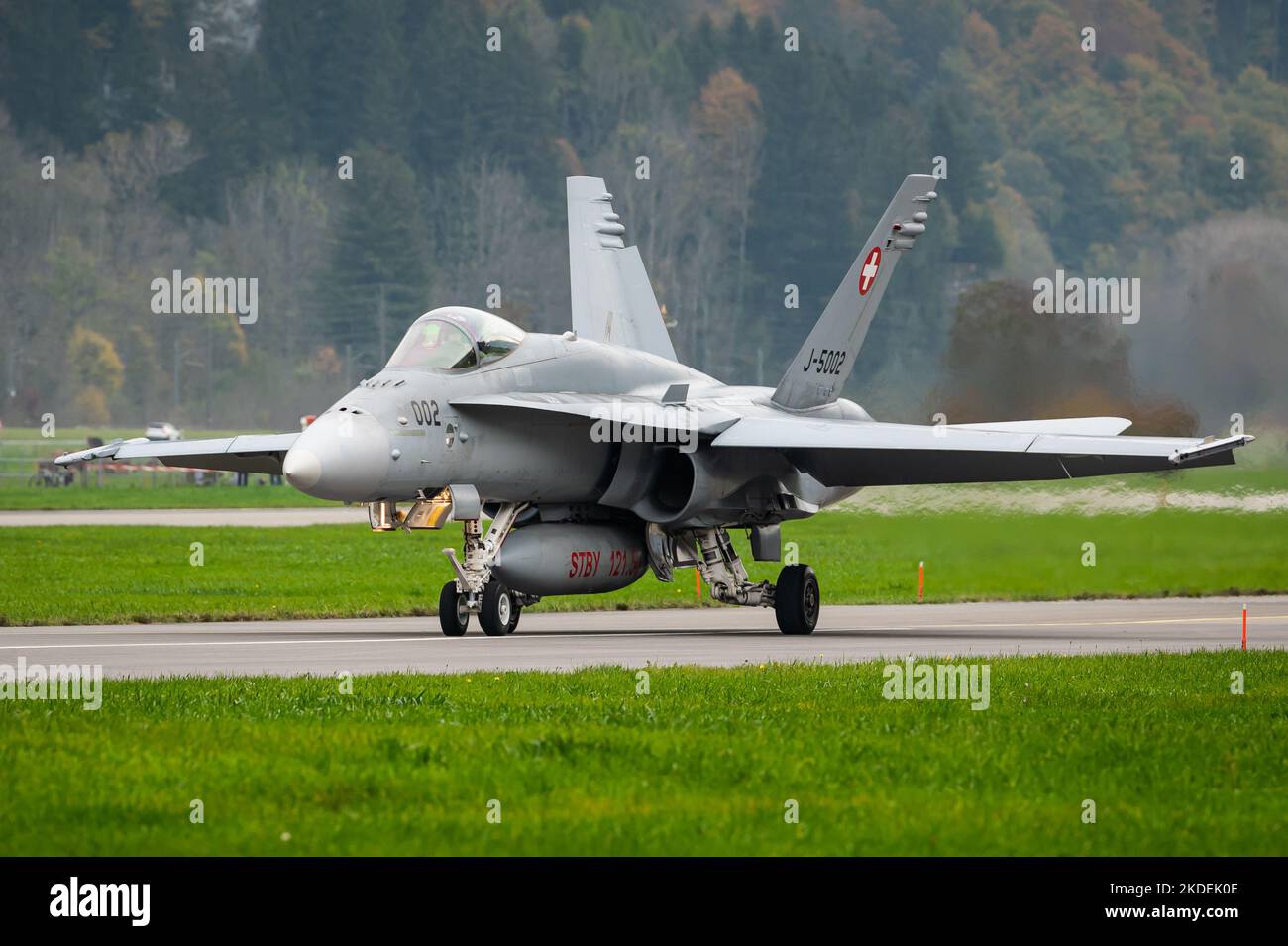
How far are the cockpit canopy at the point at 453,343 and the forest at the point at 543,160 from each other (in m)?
47.4

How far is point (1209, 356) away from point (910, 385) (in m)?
7.50

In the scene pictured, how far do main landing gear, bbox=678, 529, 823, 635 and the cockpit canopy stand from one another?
12.0ft

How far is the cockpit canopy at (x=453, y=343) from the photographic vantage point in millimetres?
19953

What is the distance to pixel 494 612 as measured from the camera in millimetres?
20469

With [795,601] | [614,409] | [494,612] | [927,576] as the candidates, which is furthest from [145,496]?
[614,409]

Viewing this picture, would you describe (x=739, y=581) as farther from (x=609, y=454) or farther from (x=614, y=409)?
(x=614, y=409)

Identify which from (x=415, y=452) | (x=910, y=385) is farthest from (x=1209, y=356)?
(x=415, y=452)

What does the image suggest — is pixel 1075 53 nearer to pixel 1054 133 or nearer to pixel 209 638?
pixel 1054 133

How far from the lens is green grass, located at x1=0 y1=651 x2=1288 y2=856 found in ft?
28.0

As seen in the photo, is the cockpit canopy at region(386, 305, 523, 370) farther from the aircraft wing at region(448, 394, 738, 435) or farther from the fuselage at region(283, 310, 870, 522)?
the aircraft wing at region(448, 394, 738, 435)

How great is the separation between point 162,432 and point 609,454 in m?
57.7
